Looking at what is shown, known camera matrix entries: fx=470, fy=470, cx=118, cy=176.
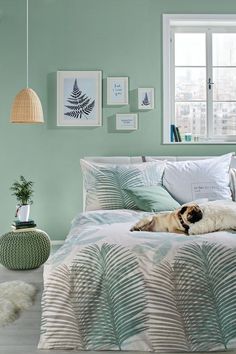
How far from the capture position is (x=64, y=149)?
479cm

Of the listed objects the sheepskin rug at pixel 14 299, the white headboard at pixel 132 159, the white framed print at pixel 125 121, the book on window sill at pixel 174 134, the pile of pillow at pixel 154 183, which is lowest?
the sheepskin rug at pixel 14 299

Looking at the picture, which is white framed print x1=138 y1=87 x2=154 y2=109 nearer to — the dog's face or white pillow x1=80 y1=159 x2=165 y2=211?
white pillow x1=80 y1=159 x2=165 y2=211

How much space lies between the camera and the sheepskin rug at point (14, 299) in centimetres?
280

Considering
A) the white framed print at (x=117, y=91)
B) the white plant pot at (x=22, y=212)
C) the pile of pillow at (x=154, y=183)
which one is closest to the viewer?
the pile of pillow at (x=154, y=183)

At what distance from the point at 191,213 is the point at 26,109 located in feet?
7.21

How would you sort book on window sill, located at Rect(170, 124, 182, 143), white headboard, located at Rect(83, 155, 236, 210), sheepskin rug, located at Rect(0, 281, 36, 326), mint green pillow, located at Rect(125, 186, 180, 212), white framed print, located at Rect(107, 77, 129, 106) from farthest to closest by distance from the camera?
book on window sill, located at Rect(170, 124, 182, 143), white framed print, located at Rect(107, 77, 129, 106), white headboard, located at Rect(83, 155, 236, 210), mint green pillow, located at Rect(125, 186, 180, 212), sheepskin rug, located at Rect(0, 281, 36, 326)

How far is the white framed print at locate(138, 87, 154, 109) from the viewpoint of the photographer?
15.5ft

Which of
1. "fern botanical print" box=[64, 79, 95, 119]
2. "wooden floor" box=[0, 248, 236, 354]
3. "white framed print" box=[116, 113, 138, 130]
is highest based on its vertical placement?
"fern botanical print" box=[64, 79, 95, 119]

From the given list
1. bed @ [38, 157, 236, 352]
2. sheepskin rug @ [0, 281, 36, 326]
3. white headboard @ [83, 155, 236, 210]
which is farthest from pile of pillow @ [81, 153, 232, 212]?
bed @ [38, 157, 236, 352]

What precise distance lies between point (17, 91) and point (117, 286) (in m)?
3.01

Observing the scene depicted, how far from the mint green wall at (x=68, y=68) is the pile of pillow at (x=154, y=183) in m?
0.62

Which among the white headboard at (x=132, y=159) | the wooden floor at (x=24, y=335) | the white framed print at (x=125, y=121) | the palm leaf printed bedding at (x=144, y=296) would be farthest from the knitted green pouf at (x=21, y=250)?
the palm leaf printed bedding at (x=144, y=296)

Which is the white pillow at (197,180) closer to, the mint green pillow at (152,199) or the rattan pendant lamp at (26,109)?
the mint green pillow at (152,199)

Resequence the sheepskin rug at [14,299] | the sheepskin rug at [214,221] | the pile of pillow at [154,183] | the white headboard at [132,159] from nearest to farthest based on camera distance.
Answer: the sheepskin rug at [214,221] < the sheepskin rug at [14,299] < the pile of pillow at [154,183] < the white headboard at [132,159]
